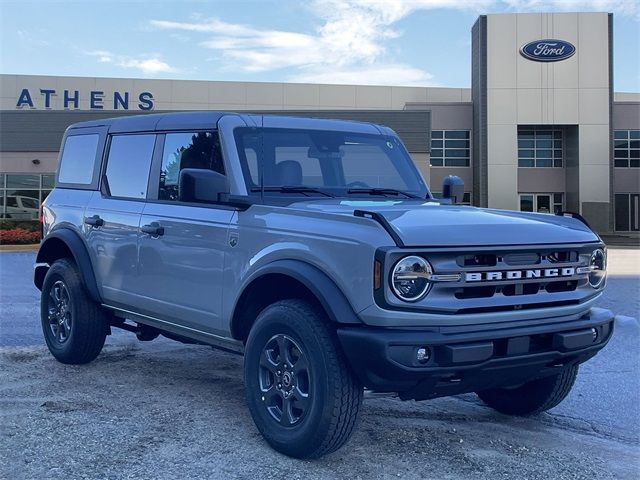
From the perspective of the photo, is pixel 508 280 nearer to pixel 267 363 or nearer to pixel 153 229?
pixel 267 363

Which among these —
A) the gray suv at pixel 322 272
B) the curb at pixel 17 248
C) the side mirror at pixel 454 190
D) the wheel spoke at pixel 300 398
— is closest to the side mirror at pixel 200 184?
the gray suv at pixel 322 272

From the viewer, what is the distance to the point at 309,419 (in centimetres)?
375

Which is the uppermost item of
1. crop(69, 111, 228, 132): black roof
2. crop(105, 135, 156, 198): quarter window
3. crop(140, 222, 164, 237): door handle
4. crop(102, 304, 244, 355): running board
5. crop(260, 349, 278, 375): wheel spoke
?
crop(69, 111, 228, 132): black roof

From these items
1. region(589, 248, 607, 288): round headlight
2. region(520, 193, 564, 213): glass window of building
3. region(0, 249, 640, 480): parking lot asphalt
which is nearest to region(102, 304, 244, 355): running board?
region(0, 249, 640, 480): parking lot asphalt

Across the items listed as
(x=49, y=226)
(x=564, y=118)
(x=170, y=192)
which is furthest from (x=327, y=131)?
(x=564, y=118)

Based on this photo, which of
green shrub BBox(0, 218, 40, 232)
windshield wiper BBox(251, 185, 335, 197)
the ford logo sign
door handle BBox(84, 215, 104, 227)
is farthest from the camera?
the ford logo sign

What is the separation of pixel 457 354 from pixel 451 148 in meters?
37.6

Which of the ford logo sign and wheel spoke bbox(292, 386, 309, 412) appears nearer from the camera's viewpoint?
wheel spoke bbox(292, 386, 309, 412)

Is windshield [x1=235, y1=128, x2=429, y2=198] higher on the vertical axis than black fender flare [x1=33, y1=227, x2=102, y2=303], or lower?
higher

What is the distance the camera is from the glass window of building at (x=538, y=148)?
3981 centimetres

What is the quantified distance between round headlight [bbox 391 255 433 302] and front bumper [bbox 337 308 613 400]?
7.4 inches

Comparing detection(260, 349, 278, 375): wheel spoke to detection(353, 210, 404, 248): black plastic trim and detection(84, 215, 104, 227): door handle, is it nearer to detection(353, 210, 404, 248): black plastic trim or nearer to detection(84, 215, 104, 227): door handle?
detection(353, 210, 404, 248): black plastic trim

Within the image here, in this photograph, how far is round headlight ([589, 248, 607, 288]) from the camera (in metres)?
4.23

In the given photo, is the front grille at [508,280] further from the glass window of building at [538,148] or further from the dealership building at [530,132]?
the glass window of building at [538,148]
